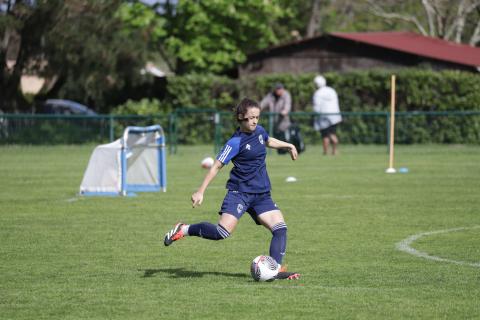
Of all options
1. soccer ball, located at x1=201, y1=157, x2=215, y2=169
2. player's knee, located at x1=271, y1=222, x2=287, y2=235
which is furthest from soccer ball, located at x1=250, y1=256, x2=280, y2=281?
soccer ball, located at x1=201, y1=157, x2=215, y2=169

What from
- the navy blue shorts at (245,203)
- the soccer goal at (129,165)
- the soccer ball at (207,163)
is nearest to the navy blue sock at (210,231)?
the navy blue shorts at (245,203)

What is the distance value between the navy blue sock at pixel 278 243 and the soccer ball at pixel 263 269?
20 centimetres

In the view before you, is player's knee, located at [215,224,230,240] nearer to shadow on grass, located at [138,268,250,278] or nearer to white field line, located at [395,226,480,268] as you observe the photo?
shadow on grass, located at [138,268,250,278]

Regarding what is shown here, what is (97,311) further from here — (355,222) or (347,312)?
(355,222)

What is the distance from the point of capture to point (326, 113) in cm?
3102

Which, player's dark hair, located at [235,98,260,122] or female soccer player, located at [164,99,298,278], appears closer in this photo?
player's dark hair, located at [235,98,260,122]

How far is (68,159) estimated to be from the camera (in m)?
30.0

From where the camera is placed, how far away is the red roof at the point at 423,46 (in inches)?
1614

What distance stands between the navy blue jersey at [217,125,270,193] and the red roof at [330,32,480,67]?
31.8 metres

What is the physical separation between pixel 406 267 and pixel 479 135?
22752 mm

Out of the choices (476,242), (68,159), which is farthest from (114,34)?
(476,242)

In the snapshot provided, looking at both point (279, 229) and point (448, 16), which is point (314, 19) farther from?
point (279, 229)

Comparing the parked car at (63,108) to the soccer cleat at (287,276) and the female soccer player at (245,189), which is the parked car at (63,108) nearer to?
the female soccer player at (245,189)

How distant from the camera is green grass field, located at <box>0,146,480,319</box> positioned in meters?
8.12
